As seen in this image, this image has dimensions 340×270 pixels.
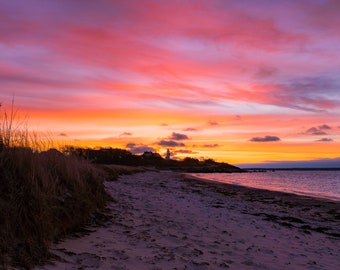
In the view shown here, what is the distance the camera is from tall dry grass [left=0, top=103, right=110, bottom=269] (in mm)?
5031

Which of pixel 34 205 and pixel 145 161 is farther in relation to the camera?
pixel 145 161

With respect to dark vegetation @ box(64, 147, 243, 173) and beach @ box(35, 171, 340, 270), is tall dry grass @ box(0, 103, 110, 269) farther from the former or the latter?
dark vegetation @ box(64, 147, 243, 173)

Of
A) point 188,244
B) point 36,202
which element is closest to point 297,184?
point 188,244

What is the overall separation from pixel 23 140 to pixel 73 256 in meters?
3.11

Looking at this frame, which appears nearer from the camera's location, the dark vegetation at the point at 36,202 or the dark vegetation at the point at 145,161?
the dark vegetation at the point at 36,202

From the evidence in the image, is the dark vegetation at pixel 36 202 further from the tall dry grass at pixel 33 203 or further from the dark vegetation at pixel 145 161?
the dark vegetation at pixel 145 161

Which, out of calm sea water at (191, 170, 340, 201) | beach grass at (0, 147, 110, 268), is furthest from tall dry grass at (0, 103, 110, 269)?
calm sea water at (191, 170, 340, 201)

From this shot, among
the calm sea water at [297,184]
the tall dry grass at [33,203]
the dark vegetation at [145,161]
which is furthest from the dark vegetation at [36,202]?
the dark vegetation at [145,161]

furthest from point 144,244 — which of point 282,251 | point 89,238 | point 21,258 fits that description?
point 282,251

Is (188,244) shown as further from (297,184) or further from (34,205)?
(297,184)

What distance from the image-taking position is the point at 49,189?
6.60 meters

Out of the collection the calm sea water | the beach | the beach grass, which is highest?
the beach grass

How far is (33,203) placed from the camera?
18.7 feet

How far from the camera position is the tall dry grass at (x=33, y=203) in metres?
5.03
